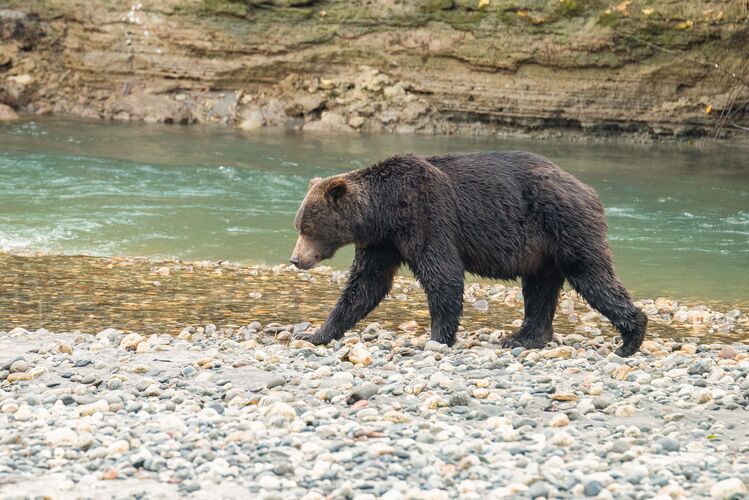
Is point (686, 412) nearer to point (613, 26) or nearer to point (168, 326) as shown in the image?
point (168, 326)

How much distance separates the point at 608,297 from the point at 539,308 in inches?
24.3

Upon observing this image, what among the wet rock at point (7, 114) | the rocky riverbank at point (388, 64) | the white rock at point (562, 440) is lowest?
the white rock at point (562, 440)

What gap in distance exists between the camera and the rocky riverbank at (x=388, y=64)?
A: 2297 cm

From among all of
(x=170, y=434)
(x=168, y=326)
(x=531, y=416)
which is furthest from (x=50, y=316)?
(x=531, y=416)

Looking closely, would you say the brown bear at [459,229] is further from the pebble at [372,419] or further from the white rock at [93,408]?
the white rock at [93,408]

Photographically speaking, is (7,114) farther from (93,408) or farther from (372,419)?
(372,419)

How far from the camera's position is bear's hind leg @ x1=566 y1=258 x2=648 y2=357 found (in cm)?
741

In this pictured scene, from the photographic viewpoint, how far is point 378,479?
4.58m

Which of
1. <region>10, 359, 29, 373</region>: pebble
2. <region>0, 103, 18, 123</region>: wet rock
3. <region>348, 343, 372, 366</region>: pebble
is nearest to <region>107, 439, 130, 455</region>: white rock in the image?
<region>10, 359, 29, 373</region>: pebble

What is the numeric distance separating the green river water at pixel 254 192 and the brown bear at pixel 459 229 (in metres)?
4.04

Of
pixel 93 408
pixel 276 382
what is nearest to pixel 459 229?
pixel 276 382

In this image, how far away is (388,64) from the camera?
24281 millimetres

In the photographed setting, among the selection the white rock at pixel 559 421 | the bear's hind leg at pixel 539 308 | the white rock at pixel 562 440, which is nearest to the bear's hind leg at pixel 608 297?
the bear's hind leg at pixel 539 308

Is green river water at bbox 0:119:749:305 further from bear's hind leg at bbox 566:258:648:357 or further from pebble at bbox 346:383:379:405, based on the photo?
pebble at bbox 346:383:379:405
